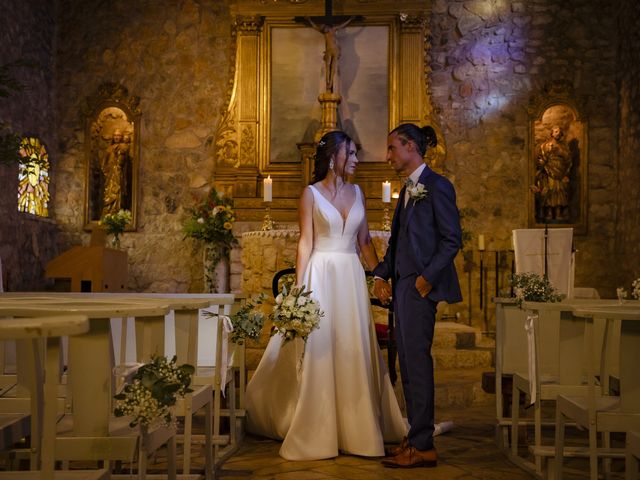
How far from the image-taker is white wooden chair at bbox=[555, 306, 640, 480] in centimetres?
258

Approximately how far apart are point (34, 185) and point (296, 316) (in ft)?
24.2

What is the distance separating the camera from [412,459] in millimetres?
3775

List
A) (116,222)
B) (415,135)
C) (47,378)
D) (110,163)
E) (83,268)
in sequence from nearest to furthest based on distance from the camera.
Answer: (47,378), (415,135), (83,268), (116,222), (110,163)

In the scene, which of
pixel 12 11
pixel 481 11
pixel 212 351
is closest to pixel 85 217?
pixel 12 11

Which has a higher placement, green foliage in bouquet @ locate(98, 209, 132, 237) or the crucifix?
the crucifix

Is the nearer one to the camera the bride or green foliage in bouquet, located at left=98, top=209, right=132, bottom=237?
the bride

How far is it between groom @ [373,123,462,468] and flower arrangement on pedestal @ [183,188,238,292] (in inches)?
236

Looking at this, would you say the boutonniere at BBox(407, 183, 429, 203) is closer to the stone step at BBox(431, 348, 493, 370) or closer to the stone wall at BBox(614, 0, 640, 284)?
the stone step at BBox(431, 348, 493, 370)

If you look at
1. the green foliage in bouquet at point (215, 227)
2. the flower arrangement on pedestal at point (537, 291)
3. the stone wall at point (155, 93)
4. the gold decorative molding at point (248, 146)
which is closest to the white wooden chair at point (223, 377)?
the flower arrangement on pedestal at point (537, 291)

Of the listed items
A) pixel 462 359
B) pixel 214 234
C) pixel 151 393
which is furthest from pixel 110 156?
pixel 151 393

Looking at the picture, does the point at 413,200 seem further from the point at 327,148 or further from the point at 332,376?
the point at 332,376

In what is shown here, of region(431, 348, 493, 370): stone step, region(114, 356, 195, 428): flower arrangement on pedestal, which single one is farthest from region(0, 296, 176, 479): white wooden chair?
region(431, 348, 493, 370): stone step

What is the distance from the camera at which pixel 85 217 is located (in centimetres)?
1048

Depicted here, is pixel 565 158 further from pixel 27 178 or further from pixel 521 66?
pixel 27 178
